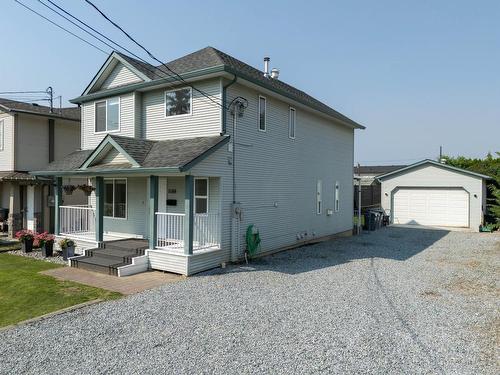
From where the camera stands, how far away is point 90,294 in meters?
8.24

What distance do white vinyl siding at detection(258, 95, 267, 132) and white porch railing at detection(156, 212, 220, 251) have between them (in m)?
3.74

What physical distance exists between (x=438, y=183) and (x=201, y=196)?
58.4ft

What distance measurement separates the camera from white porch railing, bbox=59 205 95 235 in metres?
13.8

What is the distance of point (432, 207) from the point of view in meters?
23.9

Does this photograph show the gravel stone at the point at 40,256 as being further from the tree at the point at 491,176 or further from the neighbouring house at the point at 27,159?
the tree at the point at 491,176

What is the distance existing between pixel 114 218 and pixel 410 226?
1834 centimetres

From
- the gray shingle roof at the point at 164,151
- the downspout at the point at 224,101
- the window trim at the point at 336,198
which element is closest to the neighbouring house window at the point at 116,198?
the gray shingle roof at the point at 164,151

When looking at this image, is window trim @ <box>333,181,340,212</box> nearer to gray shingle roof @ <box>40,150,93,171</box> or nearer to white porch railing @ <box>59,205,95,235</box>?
white porch railing @ <box>59,205,95,235</box>

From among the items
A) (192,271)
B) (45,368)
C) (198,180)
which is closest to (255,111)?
(198,180)

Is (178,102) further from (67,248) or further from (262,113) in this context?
(67,248)

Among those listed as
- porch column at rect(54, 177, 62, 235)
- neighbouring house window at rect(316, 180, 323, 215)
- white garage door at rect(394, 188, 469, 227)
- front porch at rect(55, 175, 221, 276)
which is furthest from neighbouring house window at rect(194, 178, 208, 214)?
white garage door at rect(394, 188, 469, 227)

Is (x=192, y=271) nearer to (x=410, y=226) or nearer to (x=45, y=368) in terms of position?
(x=45, y=368)

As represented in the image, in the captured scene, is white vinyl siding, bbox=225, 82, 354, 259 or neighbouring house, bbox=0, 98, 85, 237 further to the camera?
neighbouring house, bbox=0, 98, 85, 237

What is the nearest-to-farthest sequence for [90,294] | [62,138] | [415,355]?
[415,355], [90,294], [62,138]
